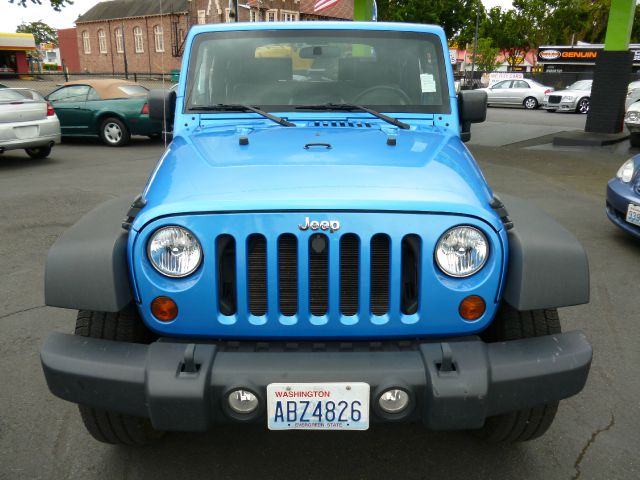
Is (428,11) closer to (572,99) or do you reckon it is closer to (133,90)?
(572,99)

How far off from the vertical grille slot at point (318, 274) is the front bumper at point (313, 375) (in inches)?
6.4

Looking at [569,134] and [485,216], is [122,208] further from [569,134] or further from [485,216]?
[569,134]

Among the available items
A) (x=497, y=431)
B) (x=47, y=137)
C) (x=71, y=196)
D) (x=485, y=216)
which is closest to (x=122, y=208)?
(x=485, y=216)

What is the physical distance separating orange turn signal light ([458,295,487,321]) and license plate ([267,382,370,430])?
1.54 feet

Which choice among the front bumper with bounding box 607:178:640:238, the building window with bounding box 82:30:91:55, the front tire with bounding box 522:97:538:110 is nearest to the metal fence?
the front tire with bounding box 522:97:538:110

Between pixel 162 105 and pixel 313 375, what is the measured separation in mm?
2314

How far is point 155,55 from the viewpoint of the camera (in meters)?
49.6

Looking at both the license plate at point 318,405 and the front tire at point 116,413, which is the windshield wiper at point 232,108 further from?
the license plate at point 318,405

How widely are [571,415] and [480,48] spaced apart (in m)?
48.1

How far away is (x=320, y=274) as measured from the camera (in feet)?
6.95

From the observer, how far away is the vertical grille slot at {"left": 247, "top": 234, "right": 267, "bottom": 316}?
2117 millimetres

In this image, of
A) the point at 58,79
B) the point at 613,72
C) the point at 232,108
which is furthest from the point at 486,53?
the point at 232,108

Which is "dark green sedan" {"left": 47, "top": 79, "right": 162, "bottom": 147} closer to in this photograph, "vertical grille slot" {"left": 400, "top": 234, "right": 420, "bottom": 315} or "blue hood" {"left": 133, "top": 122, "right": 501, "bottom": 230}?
"blue hood" {"left": 133, "top": 122, "right": 501, "bottom": 230}

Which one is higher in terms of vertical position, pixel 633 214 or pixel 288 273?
pixel 288 273
